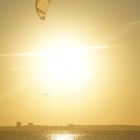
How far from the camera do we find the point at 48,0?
89.5 ft

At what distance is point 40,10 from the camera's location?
2948 cm

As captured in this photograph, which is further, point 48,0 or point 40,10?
point 40,10

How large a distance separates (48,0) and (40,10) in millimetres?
2287
